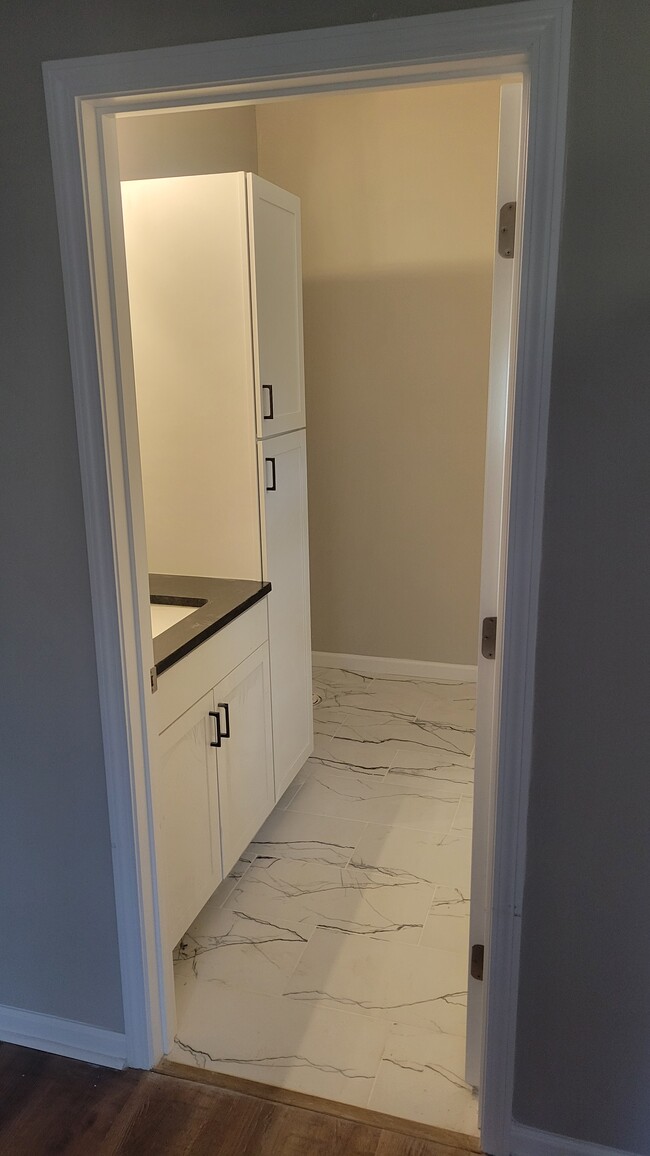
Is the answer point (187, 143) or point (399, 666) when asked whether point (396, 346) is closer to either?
point (187, 143)

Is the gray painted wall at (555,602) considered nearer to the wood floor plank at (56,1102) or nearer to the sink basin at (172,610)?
the wood floor plank at (56,1102)

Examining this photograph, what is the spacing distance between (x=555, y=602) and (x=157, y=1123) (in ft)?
4.51

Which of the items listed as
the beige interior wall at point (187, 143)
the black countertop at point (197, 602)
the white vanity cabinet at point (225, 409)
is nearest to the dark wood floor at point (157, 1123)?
the white vanity cabinet at point (225, 409)

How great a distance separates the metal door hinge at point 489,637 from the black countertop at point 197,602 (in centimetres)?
74

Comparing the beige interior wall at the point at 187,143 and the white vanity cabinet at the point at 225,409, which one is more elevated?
the beige interior wall at the point at 187,143

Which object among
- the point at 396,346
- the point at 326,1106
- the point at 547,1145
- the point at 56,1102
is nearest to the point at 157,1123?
the point at 56,1102

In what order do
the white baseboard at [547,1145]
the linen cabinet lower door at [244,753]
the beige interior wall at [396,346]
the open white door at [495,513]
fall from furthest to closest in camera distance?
the beige interior wall at [396,346]
the linen cabinet lower door at [244,753]
the white baseboard at [547,1145]
the open white door at [495,513]

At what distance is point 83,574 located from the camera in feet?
5.58

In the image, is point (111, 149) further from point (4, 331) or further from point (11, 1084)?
point (11, 1084)

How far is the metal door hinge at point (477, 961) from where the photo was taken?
1832 mm

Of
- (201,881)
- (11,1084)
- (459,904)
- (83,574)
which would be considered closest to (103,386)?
(83,574)

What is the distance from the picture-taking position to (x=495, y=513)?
1.63m

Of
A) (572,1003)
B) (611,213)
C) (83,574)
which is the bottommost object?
(572,1003)

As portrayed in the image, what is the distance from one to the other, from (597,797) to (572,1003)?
42 centimetres
